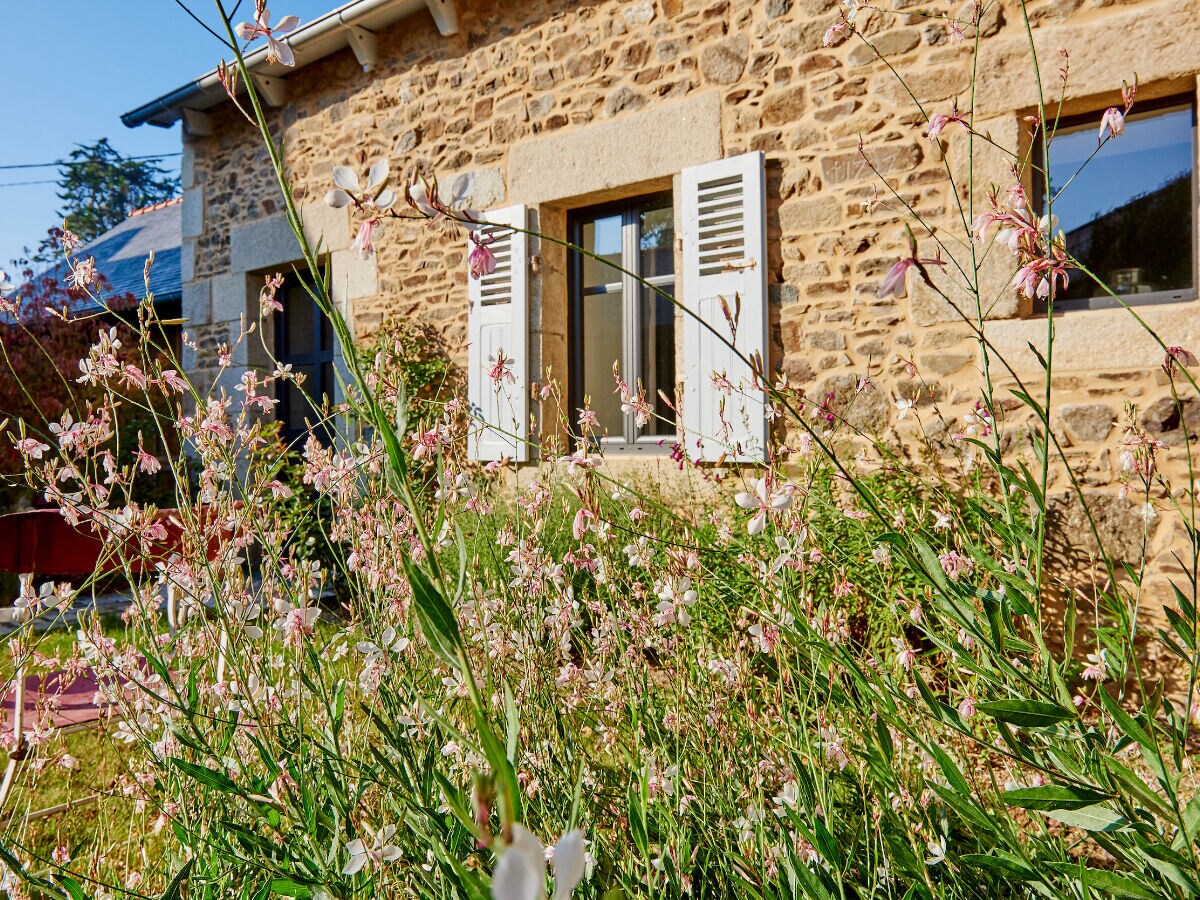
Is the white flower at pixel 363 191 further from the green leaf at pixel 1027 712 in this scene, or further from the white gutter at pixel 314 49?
the white gutter at pixel 314 49

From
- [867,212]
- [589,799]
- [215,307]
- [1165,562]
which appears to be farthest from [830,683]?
[215,307]

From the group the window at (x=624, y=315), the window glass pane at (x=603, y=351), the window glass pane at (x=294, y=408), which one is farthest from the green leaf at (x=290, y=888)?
the window glass pane at (x=294, y=408)

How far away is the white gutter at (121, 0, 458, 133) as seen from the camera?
5.16 metres

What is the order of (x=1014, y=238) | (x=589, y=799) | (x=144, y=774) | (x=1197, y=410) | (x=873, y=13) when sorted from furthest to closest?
(x=873, y=13)
(x=1197, y=410)
(x=144, y=774)
(x=589, y=799)
(x=1014, y=238)

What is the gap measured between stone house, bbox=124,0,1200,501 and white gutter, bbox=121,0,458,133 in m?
0.03

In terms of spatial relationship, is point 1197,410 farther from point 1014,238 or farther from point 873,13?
point 1014,238

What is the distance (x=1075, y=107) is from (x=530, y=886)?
13.4ft

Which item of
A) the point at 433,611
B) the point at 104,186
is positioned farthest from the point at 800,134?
the point at 104,186

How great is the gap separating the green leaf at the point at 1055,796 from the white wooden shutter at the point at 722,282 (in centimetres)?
310

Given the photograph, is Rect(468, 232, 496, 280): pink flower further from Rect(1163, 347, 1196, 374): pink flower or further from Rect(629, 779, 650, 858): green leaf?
Rect(1163, 347, 1196, 374): pink flower

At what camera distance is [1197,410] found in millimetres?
3186

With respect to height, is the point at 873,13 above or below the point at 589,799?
above

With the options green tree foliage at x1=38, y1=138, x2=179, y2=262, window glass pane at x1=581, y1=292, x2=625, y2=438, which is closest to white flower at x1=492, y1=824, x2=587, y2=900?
window glass pane at x1=581, y1=292, x2=625, y2=438

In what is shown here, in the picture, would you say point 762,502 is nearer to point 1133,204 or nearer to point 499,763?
point 499,763
